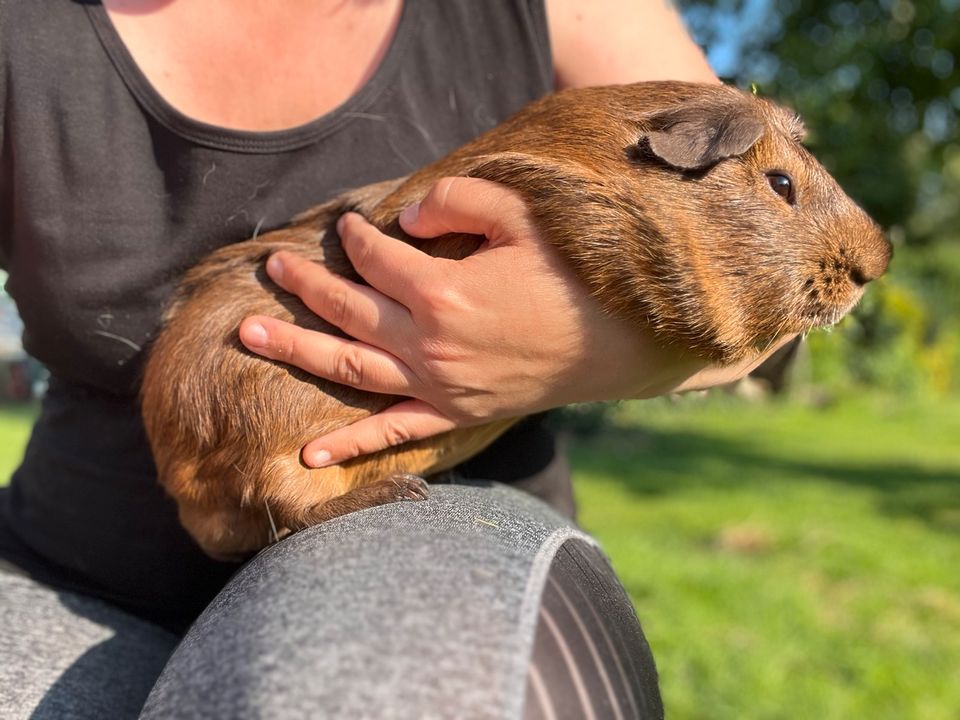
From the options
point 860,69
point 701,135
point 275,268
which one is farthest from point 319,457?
point 860,69

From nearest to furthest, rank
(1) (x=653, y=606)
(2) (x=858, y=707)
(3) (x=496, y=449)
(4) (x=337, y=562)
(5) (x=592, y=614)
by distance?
(4) (x=337, y=562) → (5) (x=592, y=614) → (3) (x=496, y=449) → (2) (x=858, y=707) → (1) (x=653, y=606)

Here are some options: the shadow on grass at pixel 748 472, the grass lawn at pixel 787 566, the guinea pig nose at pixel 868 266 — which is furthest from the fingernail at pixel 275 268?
the shadow on grass at pixel 748 472

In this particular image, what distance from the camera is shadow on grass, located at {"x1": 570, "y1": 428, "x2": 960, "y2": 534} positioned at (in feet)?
24.5

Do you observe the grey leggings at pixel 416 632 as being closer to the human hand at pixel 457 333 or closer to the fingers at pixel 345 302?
the human hand at pixel 457 333

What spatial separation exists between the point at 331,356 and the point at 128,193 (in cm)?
58

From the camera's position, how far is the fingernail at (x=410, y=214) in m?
1.70

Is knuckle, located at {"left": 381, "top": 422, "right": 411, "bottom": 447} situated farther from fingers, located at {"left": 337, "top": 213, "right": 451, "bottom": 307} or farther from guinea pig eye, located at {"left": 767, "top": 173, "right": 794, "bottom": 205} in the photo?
guinea pig eye, located at {"left": 767, "top": 173, "right": 794, "bottom": 205}

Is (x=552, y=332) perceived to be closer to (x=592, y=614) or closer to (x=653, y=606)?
(x=592, y=614)

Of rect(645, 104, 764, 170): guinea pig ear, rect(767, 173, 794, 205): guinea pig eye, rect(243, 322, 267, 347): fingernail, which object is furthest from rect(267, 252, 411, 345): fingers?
rect(767, 173, 794, 205): guinea pig eye

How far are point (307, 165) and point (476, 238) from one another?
431 millimetres

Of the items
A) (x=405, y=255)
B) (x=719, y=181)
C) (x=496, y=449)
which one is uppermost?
(x=719, y=181)

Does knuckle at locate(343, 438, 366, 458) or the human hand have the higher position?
the human hand

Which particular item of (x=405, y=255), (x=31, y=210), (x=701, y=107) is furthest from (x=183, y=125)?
(x=701, y=107)

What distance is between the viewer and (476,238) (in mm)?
1715
